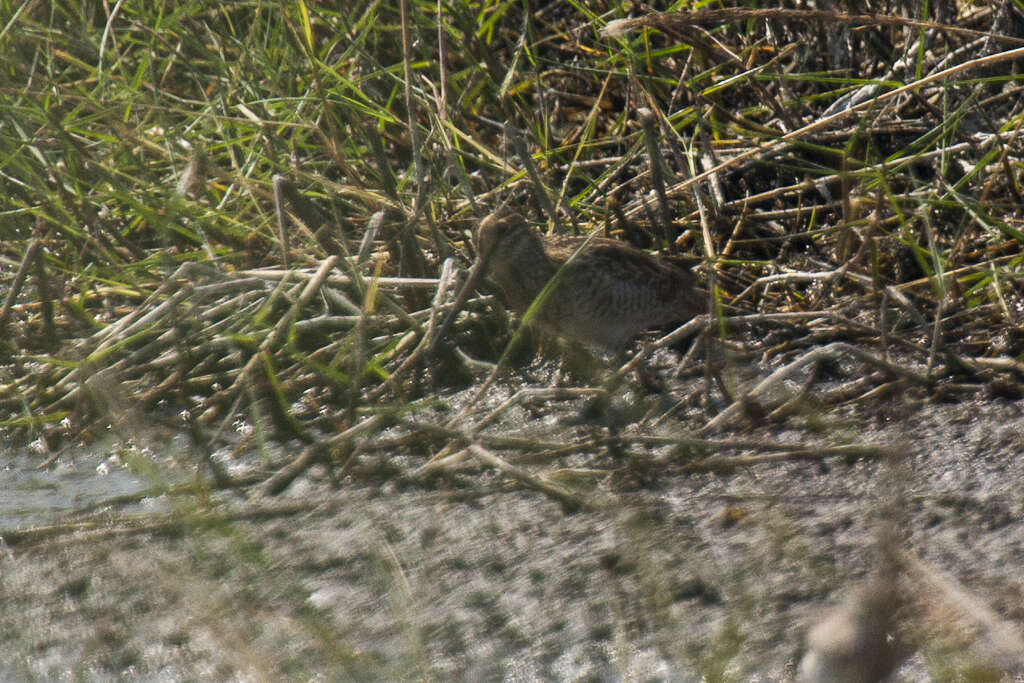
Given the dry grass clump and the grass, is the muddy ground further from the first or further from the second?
the dry grass clump

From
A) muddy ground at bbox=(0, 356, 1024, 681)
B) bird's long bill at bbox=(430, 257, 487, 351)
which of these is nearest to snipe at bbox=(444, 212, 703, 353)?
bird's long bill at bbox=(430, 257, 487, 351)

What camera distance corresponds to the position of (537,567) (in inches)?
114

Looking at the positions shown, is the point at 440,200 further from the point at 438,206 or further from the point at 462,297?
the point at 462,297

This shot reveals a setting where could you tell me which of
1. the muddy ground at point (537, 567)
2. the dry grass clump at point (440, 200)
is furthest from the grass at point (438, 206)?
the muddy ground at point (537, 567)

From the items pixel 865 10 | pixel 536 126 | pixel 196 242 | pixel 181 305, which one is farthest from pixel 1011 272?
pixel 196 242

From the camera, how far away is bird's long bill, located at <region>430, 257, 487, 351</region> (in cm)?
374

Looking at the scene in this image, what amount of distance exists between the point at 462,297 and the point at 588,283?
386 millimetres

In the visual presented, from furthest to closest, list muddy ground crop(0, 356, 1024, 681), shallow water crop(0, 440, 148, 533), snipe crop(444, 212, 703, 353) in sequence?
snipe crop(444, 212, 703, 353) → shallow water crop(0, 440, 148, 533) → muddy ground crop(0, 356, 1024, 681)

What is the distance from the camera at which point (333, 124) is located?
4449mm

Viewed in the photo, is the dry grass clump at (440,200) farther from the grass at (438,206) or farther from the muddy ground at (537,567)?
the muddy ground at (537,567)

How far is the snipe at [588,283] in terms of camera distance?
3947 mm

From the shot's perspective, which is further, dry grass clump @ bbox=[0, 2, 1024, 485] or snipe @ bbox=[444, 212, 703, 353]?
snipe @ bbox=[444, 212, 703, 353]

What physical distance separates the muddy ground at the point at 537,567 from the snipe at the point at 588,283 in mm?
635

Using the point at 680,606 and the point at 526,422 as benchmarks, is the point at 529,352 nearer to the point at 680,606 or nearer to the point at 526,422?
the point at 526,422
